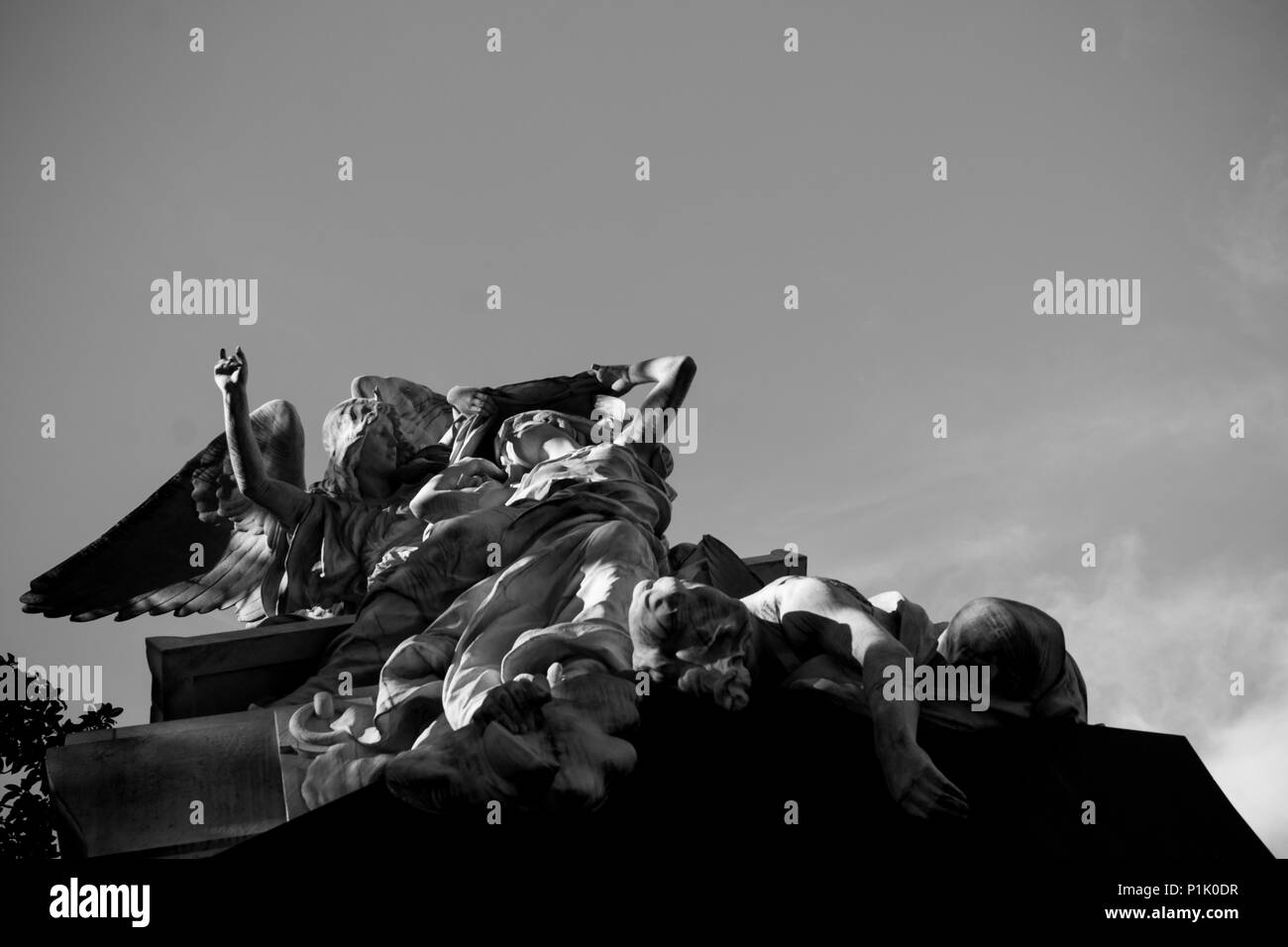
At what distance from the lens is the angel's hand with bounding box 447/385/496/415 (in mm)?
11477

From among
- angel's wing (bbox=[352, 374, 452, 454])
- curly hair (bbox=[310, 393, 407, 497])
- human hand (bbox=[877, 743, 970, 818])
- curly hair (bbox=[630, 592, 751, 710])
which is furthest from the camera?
angel's wing (bbox=[352, 374, 452, 454])

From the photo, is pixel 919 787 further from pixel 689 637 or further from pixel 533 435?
pixel 533 435

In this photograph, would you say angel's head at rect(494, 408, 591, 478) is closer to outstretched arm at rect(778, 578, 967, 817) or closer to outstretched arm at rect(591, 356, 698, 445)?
outstretched arm at rect(591, 356, 698, 445)

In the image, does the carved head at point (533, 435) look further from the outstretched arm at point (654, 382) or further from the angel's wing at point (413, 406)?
the angel's wing at point (413, 406)

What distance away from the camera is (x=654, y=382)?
36.6 ft

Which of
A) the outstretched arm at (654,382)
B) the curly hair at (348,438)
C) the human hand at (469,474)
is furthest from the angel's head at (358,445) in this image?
the outstretched arm at (654,382)

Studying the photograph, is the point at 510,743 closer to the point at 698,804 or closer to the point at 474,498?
the point at 698,804

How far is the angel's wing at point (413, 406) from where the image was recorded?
40.3 ft

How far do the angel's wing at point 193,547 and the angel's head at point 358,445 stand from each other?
1.85 ft

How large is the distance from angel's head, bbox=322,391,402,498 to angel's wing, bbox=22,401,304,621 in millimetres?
564

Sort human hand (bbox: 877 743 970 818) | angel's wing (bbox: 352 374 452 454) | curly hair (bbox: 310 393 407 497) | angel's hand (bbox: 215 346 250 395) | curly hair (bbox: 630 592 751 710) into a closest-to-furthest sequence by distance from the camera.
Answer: human hand (bbox: 877 743 970 818) → curly hair (bbox: 630 592 751 710) → angel's hand (bbox: 215 346 250 395) → curly hair (bbox: 310 393 407 497) → angel's wing (bbox: 352 374 452 454)
